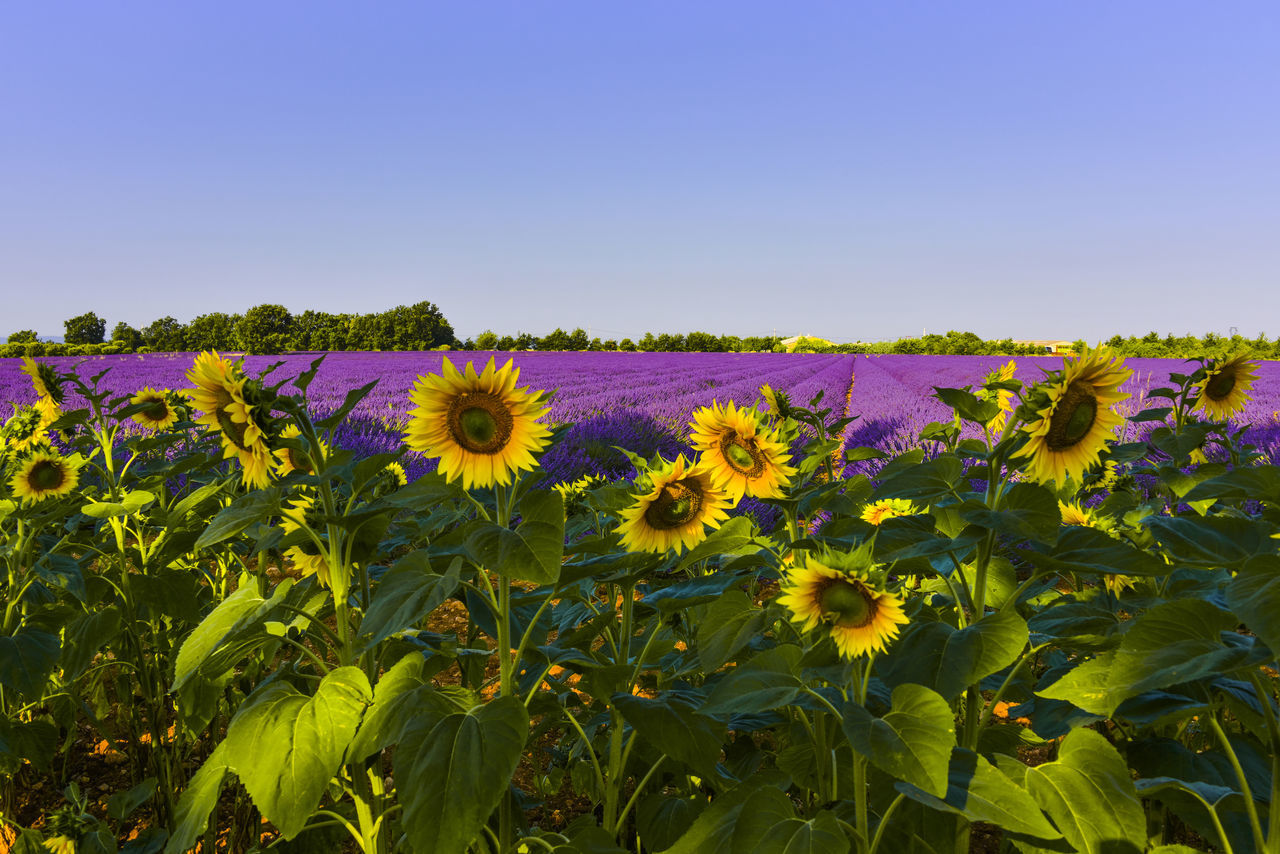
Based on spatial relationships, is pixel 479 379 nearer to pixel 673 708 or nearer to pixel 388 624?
pixel 388 624

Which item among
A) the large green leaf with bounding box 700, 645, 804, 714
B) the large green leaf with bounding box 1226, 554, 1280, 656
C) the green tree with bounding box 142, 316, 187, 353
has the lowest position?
the large green leaf with bounding box 700, 645, 804, 714

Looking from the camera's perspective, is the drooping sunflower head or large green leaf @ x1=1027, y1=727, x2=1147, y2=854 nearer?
large green leaf @ x1=1027, y1=727, x2=1147, y2=854

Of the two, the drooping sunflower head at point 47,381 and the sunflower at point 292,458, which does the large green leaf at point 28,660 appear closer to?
the sunflower at point 292,458

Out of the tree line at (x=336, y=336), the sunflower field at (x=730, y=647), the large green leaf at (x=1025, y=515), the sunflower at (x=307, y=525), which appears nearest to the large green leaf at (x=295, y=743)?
the sunflower field at (x=730, y=647)

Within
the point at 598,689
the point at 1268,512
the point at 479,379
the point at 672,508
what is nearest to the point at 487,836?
the point at 598,689

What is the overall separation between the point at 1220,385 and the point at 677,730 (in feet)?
6.45

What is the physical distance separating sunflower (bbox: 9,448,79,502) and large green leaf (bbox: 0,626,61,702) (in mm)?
765

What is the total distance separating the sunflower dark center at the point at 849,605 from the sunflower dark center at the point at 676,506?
1.40 feet

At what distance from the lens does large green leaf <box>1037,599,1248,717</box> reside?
90 cm

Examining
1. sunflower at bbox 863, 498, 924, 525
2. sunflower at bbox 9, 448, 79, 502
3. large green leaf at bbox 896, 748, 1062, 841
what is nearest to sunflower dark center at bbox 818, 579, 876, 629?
large green leaf at bbox 896, 748, 1062, 841

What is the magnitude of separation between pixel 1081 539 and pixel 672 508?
760mm

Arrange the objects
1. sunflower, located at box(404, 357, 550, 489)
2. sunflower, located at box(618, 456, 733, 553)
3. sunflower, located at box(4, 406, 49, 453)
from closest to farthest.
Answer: sunflower, located at box(404, 357, 550, 489) < sunflower, located at box(618, 456, 733, 553) < sunflower, located at box(4, 406, 49, 453)

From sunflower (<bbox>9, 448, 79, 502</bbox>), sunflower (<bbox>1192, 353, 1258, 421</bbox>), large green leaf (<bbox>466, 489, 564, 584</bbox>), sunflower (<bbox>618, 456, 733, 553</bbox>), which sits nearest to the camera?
large green leaf (<bbox>466, 489, 564, 584</bbox>)

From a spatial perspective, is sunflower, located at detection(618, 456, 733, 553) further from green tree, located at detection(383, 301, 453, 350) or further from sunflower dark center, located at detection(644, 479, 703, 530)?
green tree, located at detection(383, 301, 453, 350)
